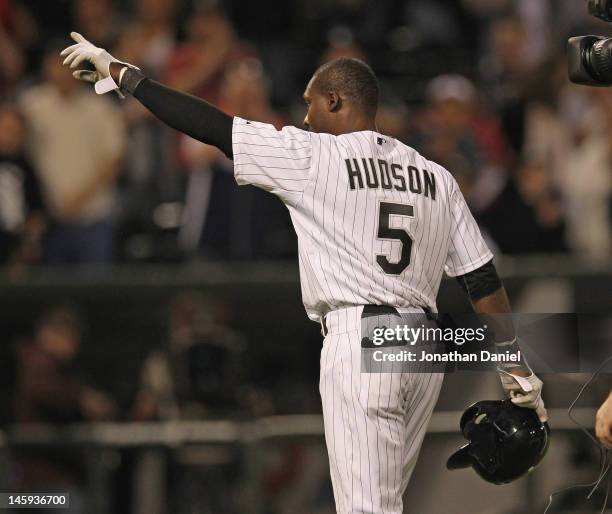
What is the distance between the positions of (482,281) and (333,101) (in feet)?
3.06

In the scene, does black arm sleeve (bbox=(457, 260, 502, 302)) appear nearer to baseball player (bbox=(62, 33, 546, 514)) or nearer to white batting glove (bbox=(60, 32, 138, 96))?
baseball player (bbox=(62, 33, 546, 514))

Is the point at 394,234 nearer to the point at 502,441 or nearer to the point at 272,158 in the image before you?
the point at 272,158

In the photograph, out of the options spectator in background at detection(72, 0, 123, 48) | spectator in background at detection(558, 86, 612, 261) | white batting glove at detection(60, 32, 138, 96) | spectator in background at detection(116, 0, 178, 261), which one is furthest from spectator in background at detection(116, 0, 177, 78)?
white batting glove at detection(60, 32, 138, 96)

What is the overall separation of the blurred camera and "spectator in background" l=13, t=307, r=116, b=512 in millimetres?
4274

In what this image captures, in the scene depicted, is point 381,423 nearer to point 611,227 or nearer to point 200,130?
point 200,130

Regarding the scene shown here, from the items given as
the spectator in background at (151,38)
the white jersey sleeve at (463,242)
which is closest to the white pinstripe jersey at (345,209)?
the white jersey sleeve at (463,242)

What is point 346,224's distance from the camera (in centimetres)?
502

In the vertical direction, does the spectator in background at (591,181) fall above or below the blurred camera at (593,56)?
below

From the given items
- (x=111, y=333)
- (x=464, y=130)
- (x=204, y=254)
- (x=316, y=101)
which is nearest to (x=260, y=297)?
(x=204, y=254)

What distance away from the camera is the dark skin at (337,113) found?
17.3ft

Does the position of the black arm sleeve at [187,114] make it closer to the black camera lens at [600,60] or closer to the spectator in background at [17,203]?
the black camera lens at [600,60]

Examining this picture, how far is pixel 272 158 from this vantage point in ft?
16.3

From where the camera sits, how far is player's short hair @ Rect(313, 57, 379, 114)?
17.2 feet

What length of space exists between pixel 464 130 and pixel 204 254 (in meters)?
2.09
